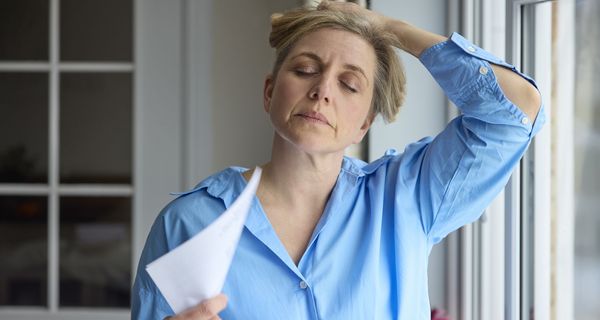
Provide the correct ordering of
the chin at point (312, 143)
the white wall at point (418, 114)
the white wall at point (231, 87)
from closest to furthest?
the chin at point (312, 143) → the white wall at point (418, 114) → the white wall at point (231, 87)

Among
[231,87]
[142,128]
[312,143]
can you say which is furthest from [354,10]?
[142,128]

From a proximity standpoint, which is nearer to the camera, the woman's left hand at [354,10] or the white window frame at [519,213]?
the woman's left hand at [354,10]

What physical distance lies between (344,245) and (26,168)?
2246 millimetres

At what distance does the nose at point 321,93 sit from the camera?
1.36 meters

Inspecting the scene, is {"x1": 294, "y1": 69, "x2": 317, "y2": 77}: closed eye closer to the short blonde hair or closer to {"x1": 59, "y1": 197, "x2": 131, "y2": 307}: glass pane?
the short blonde hair

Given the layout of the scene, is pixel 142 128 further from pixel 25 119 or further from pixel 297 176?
pixel 297 176

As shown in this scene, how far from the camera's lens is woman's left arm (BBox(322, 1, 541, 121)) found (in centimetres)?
139

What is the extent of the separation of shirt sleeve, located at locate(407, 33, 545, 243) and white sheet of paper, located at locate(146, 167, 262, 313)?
43 cm

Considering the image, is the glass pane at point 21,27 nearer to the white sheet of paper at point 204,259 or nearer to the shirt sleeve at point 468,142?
the shirt sleeve at point 468,142

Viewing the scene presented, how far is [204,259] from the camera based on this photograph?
105cm

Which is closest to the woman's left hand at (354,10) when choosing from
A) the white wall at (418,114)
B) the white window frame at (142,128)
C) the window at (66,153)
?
the white wall at (418,114)

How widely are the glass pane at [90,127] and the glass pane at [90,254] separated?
0.34ft

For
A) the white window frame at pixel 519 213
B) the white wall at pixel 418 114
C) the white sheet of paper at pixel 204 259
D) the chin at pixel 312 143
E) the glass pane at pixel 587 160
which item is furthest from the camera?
the white wall at pixel 418 114

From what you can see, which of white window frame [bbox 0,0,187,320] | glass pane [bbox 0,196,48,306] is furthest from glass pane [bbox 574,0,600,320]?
glass pane [bbox 0,196,48,306]
